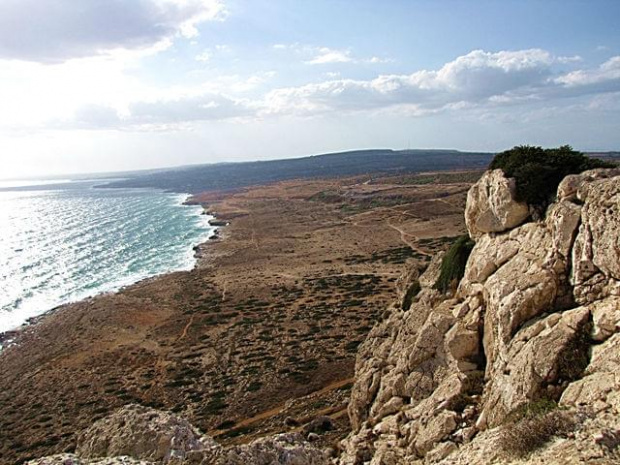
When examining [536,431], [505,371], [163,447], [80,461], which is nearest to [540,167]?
[505,371]

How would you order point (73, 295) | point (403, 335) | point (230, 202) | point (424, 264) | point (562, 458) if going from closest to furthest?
point (562, 458) < point (403, 335) < point (424, 264) < point (73, 295) < point (230, 202)

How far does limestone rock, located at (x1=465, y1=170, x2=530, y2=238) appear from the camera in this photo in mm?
15023

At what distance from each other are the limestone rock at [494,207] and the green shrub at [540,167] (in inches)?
9.9

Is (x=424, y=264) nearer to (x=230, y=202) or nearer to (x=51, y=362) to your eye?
(x=51, y=362)

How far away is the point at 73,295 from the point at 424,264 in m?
51.8

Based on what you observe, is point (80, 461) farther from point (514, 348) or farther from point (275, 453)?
point (514, 348)

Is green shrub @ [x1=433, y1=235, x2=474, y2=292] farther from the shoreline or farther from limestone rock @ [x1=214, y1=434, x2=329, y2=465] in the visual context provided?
Answer: the shoreline

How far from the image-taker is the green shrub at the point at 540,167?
14.6 meters

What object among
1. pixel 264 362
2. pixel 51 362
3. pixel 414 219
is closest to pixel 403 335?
pixel 264 362

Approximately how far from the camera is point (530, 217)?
14672 millimetres

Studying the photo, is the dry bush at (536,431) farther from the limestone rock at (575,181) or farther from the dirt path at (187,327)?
the dirt path at (187,327)

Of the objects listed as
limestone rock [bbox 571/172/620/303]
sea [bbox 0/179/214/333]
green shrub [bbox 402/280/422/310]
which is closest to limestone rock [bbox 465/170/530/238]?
limestone rock [bbox 571/172/620/303]

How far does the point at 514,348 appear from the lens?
1166cm

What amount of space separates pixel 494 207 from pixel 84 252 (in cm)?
8775
